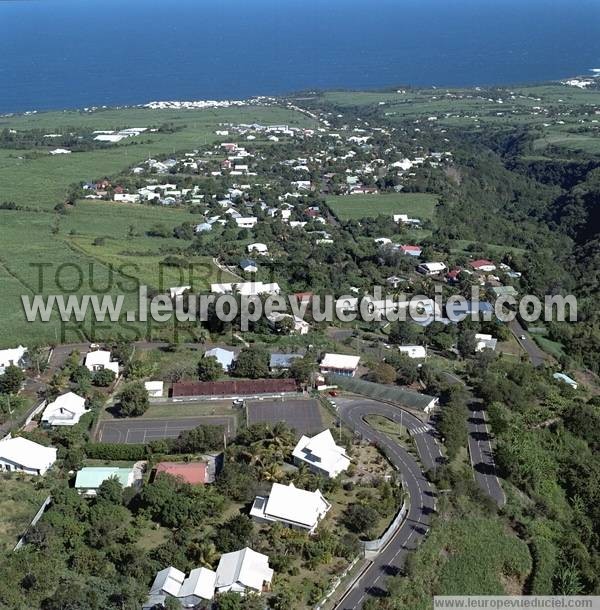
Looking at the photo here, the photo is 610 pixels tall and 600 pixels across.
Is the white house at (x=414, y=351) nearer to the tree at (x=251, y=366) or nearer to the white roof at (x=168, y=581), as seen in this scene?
the tree at (x=251, y=366)

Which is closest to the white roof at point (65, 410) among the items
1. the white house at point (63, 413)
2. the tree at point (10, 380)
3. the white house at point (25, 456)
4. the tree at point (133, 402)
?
the white house at point (63, 413)

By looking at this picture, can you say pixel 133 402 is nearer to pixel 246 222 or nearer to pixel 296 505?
pixel 296 505

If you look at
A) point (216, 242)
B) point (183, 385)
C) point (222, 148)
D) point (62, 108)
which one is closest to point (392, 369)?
point (183, 385)

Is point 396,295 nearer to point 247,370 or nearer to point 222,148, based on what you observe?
point 247,370

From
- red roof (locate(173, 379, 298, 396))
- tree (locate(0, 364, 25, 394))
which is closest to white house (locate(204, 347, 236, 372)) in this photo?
red roof (locate(173, 379, 298, 396))

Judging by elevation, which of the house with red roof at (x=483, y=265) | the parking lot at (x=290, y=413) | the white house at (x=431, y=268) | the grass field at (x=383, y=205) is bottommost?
the house with red roof at (x=483, y=265)

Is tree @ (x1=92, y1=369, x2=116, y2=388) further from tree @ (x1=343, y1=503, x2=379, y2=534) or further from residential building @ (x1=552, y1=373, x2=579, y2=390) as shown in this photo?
residential building @ (x1=552, y1=373, x2=579, y2=390)
